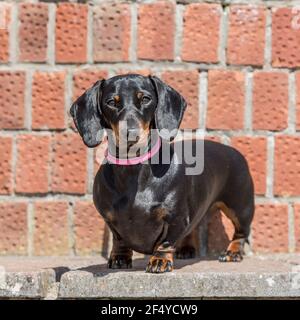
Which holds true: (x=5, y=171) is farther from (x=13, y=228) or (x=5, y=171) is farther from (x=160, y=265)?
(x=160, y=265)

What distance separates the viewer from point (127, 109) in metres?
3.16

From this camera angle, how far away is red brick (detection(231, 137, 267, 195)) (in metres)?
4.06

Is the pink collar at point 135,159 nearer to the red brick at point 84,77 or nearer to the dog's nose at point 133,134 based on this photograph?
the dog's nose at point 133,134

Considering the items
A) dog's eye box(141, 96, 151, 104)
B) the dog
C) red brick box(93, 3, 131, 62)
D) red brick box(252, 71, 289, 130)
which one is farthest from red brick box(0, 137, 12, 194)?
red brick box(252, 71, 289, 130)

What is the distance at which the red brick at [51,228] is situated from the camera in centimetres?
407

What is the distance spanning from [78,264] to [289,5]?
1.61 m

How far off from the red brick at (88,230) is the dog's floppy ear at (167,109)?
0.89 meters

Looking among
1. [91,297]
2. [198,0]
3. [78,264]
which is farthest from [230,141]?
[91,297]

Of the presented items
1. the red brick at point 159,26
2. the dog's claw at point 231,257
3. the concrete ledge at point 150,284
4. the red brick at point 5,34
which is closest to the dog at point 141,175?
the concrete ledge at point 150,284

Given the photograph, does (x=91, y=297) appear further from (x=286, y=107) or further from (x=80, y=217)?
(x=286, y=107)

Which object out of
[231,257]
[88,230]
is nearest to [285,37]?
[231,257]

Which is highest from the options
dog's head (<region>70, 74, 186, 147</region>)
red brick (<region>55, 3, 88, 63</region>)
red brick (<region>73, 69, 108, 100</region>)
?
red brick (<region>55, 3, 88, 63</region>)

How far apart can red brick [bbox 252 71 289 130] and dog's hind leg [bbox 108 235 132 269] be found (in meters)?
1.00

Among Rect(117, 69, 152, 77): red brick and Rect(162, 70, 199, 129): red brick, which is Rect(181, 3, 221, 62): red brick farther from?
Rect(117, 69, 152, 77): red brick
